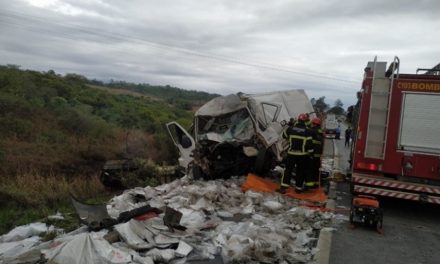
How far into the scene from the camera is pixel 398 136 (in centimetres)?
835

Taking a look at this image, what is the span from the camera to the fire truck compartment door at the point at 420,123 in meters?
8.11

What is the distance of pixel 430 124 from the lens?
8.15m

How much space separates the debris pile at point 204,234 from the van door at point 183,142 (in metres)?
2.29

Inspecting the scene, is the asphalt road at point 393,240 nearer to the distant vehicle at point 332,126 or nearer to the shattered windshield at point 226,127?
the shattered windshield at point 226,127

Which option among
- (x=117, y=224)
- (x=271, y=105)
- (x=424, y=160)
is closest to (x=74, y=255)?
(x=117, y=224)

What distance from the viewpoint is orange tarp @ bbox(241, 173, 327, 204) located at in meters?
9.50

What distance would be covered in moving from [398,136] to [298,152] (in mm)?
2127

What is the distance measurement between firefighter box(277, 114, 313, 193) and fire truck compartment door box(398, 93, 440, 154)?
1956 mm

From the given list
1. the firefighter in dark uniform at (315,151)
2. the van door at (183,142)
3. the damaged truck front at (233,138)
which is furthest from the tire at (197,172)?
the firefighter in dark uniform at (315,151)

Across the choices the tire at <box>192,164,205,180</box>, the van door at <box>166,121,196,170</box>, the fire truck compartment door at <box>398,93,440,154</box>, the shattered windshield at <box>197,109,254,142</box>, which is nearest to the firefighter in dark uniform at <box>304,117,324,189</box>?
the shattered windshield at <box>197,109,254,142</box>

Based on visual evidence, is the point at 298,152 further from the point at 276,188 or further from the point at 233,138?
the point at 233,138

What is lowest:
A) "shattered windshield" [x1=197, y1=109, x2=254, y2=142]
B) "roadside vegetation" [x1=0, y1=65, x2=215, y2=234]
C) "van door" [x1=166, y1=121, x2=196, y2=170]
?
"roadside vegetation" [x1=0, y1=65, x2=215, y2=234]

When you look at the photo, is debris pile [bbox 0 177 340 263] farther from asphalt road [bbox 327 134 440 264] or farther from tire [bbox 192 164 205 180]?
tire [bbox 192 164 205 180]

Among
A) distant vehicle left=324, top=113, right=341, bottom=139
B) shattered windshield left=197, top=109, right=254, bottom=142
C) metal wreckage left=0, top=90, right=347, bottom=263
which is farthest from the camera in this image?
distant vehicle left=324, top=113, right=341, bottom=139
